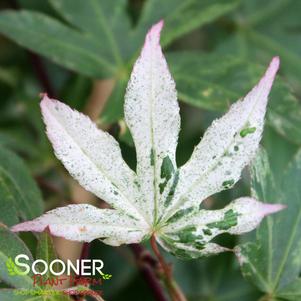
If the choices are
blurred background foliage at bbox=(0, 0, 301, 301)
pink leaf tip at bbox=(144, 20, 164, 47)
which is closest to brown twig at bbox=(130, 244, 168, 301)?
blurred background foliage at bbox=(0, 0, 301, 301)

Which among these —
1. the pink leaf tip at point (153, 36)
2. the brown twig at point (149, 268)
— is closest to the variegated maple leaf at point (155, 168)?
the pink leaf tip at point (153, 36)

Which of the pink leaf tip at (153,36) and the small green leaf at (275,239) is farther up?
the pink leaf tip at (153,36)

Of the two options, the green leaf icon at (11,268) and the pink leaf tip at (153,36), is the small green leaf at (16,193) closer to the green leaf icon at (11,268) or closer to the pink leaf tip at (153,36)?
the green leaf icon at (11,268)

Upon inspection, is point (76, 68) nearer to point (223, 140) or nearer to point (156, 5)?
point (156, 5)

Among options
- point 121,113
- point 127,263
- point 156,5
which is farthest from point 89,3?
point 127,263

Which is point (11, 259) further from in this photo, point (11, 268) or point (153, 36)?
point (153, 36)

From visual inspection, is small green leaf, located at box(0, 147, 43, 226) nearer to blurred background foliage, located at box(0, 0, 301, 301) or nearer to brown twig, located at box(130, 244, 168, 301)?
blurred background foliage, located at box(0, 0, 301, 301)

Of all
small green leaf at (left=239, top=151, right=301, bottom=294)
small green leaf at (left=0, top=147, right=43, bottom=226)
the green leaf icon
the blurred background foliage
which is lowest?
the green leaf icon
